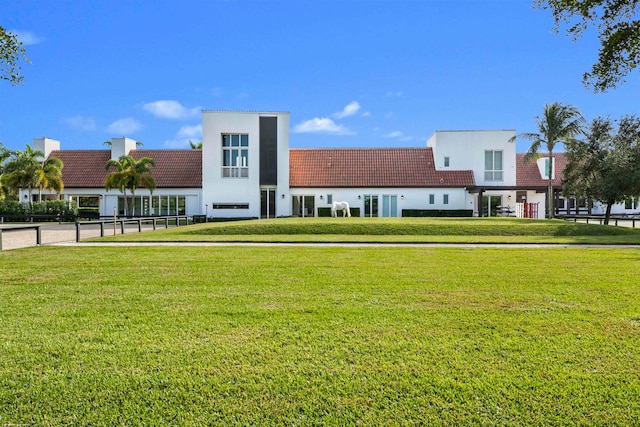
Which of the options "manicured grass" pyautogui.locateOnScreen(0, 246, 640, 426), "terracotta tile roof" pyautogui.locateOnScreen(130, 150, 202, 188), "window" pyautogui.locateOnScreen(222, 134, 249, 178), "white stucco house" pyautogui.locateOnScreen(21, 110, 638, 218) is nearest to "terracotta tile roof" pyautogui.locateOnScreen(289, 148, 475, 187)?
"white stucco house" pyautogui.locateOnScreen(21, 110, 638, 218)

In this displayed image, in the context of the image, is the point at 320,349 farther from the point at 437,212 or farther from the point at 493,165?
the point at 493,165

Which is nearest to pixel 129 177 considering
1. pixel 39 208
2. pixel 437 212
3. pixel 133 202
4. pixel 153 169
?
pixel 133 202

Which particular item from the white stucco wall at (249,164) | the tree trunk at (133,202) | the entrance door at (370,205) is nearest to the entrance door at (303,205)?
the white stucco wall at (249,164)

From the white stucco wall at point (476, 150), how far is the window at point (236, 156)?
1667 centimetres

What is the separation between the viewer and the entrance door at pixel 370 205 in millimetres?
38062

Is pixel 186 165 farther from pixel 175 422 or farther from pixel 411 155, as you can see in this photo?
pixel 175 422

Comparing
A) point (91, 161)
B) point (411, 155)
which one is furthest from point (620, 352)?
point (91, 161)

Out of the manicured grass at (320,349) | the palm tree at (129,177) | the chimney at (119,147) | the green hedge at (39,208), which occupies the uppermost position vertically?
the chimney at (119,147)

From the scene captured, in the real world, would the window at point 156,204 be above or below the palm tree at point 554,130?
below

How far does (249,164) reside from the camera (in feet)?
121

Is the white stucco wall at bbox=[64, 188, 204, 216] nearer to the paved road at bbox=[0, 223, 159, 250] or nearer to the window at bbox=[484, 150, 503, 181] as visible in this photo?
the paved road at bbox=[0, 223, 159, 250]

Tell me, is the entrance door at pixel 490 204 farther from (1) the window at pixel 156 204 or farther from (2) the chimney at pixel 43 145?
(2) the chimney at pixel 43 145

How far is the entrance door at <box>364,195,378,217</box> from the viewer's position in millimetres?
38062

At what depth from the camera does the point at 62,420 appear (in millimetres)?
3182
